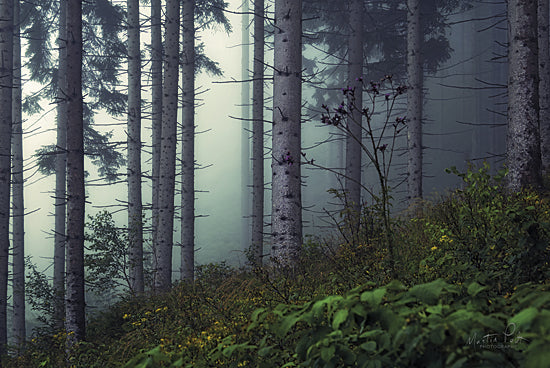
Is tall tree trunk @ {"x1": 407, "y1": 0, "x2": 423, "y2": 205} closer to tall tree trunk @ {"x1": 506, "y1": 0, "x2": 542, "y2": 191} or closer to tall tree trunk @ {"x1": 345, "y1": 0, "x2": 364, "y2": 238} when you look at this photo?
tall tree trunk @ {"x1": 345, "y1": 0, "x2": 364, "y2": 238}

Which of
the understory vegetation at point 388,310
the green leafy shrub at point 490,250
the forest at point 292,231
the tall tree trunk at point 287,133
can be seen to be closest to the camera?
the understory vegetation at point 388,310

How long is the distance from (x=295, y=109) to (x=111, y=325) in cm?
502

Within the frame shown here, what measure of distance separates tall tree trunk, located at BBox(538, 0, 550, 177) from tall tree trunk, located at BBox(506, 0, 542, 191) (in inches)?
114

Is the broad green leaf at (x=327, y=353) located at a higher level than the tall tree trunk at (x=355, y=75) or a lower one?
lower

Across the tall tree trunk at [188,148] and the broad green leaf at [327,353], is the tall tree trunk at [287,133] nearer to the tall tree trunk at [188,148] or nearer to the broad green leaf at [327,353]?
the broad green leaf at [327,353]

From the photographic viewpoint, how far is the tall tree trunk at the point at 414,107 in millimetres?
12219

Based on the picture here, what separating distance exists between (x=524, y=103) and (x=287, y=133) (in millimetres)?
4055

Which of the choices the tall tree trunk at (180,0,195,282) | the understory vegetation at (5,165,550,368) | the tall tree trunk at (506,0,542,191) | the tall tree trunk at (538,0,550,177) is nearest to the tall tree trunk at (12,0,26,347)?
the tall tree trunk at (180,0,195,282)

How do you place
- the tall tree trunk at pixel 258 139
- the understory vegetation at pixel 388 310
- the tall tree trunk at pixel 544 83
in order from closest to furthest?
1. the understory vegetation at pixel 388 310
2. the tall tree trunk at pixel 544 83
3. the tall tree trunk at pixel 258 139

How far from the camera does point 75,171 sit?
7.19 meters

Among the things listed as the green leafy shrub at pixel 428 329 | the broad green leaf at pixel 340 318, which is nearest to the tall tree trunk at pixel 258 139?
the green leafy shrub at pixel 428 329

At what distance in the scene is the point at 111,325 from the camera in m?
7.62

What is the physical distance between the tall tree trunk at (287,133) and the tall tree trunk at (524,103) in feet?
12.0
